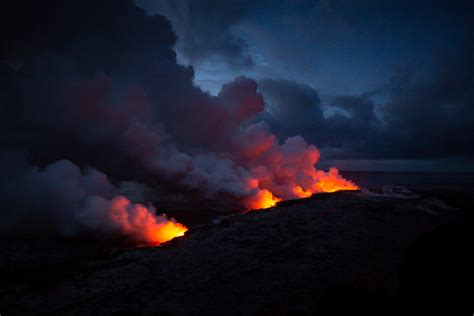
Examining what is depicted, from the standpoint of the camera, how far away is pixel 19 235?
2620 centimetres

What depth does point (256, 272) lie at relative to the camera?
51.8 ft

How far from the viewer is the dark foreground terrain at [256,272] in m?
7.97

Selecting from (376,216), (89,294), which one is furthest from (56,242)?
(376,216)

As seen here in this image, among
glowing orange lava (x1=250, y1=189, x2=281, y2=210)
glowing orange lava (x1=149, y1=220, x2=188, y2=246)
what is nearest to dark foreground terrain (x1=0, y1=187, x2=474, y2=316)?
glowing orange lava (x1=149, y1=220, x2=188, y2=246)

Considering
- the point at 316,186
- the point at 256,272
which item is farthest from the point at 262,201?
the point at 256,272

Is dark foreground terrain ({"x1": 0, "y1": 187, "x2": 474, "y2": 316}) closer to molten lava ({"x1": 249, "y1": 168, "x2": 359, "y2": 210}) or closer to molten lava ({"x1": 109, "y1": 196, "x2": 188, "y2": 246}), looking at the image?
molten lava ({"x1": 109, "y1": 196, "x2": 188, "y2": 246})

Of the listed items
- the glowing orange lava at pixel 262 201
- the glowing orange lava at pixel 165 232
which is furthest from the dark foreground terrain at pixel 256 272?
the glowing orange lava at pixel 262 201

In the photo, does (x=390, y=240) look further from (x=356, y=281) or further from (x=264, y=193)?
(x=264, y=193)

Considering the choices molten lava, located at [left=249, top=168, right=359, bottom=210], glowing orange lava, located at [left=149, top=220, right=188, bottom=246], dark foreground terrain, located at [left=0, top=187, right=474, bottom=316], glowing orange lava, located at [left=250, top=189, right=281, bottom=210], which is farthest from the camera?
molten lava, located at [left=249, top=168, right=359, bottom=210]

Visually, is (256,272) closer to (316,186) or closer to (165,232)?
(165,232)

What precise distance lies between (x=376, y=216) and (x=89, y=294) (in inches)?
1216

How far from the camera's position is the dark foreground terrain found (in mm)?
7969

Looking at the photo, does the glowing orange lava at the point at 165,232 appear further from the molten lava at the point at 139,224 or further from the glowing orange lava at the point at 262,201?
the glowing orange lava at the point at 262,201

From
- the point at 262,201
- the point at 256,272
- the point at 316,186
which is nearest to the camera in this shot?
the point at 256,272
